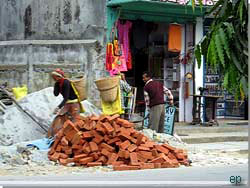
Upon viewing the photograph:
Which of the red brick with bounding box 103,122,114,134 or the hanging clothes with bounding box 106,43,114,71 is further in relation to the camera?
the hanging clothes with bounding box 106,43,114,71

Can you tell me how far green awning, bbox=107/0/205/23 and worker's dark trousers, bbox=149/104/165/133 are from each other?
315 centimetres


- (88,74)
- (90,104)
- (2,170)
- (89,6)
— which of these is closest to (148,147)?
(2,170)

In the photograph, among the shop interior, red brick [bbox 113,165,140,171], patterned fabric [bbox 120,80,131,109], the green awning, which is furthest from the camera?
the shop interior

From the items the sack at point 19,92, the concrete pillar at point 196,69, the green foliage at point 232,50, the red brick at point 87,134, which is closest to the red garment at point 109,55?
the sack at point 19,92

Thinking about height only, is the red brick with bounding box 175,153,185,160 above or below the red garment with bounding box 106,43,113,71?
below

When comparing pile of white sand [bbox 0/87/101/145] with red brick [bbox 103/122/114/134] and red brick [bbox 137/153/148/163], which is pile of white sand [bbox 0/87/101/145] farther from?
red brick [bbox 137/153/148/163]

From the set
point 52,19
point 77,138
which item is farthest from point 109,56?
point 77,138

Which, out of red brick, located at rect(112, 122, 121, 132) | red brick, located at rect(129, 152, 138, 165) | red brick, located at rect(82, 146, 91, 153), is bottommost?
red brick, located at rect(129, 152, 138, 165)

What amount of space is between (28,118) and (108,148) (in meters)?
3.69

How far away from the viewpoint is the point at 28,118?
13.6 metres

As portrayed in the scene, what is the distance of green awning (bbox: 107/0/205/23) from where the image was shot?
1561cm

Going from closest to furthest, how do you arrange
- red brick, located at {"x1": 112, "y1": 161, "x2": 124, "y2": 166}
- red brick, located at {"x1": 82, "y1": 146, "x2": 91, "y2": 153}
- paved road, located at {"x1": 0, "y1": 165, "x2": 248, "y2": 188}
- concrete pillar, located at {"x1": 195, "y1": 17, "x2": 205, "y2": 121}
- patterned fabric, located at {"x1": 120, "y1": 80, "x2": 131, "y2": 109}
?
paved road, located at {"x1": 0, "y1": 165, "x2": 248, "y2": 188}
red brick, located at {"x1": 112, "y1": 161, "x2": 124, "y2": 166}
red brick, located at {"x1": 82, "y1": 146, "x2": 91, "y2": 153}
patterned fabric, located at {"x1": 120, "y1": 80, "x2": 131, "y2": 109}
concrete pillar, located at {"x1": 195, "y1": 17, "x2": 205, "y2": 121}

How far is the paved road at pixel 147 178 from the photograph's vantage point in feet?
26.7

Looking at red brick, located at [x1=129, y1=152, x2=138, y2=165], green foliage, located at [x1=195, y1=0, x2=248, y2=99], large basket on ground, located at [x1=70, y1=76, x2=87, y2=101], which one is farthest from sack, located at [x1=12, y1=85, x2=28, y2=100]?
green foliage, located at [x1=195, y1=0, x2=248, y2=99]
